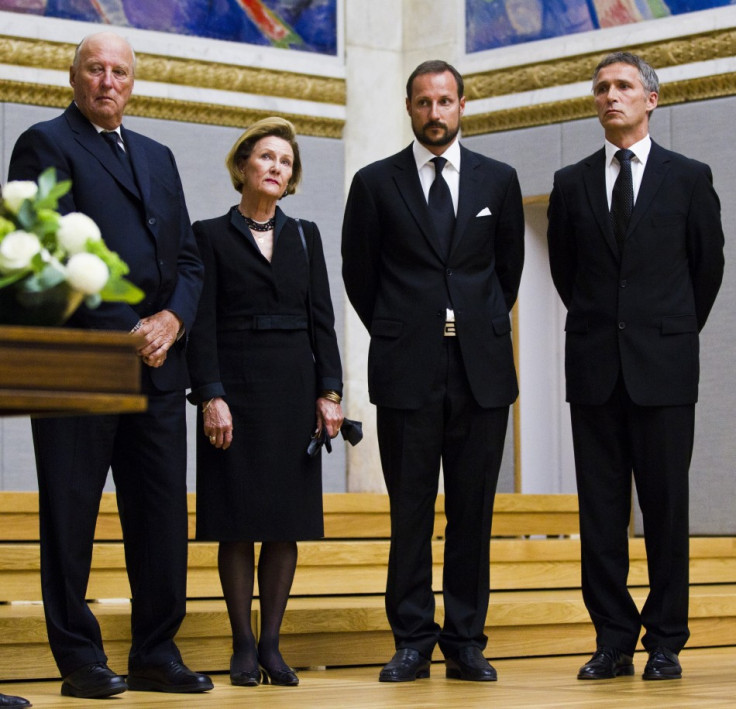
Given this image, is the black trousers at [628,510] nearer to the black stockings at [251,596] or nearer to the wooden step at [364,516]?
the black stockings at [251,596]

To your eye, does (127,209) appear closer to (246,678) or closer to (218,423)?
(218,423)

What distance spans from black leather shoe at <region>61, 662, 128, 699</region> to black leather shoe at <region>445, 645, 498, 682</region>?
40.0 inches

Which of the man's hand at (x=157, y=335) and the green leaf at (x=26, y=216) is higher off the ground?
the green leaf at (x=26, y=216)

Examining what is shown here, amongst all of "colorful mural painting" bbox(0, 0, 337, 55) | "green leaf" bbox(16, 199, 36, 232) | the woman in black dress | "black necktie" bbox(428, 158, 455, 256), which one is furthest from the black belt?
"colorful mural painting" bbox(0, 0, 337, 55)

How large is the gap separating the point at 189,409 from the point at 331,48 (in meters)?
2.20

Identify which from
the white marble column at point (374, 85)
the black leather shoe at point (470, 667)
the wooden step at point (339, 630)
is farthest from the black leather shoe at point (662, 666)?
the white marble column at point (374, 85)

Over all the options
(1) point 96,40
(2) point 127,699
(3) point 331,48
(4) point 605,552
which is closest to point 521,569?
(4) point 605,552

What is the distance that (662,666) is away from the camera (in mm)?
4508

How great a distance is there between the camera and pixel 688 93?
755cm

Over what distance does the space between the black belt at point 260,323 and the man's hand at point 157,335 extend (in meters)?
0.39

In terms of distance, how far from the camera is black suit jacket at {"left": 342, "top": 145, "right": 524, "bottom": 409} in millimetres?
4598

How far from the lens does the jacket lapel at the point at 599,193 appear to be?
15.4ft

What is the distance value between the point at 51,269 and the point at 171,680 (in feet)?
6.86

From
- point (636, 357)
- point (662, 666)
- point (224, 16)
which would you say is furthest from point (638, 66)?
point (224, 16)
